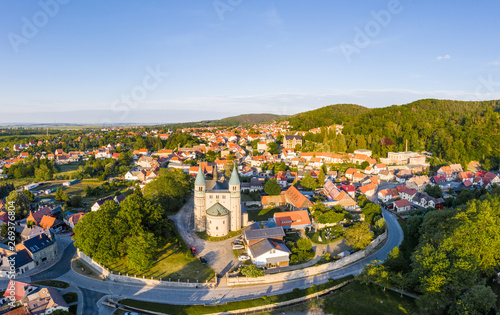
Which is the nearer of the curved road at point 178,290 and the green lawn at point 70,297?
the green lawn at point 70,297

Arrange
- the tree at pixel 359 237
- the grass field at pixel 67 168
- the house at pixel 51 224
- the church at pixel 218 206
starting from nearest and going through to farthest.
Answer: the tree at pixel 359 237 → the church at pixel 218 206 → the house at pixel 51 224 → the grass field at pixel 67 168

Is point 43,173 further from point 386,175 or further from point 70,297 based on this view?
point 386,175

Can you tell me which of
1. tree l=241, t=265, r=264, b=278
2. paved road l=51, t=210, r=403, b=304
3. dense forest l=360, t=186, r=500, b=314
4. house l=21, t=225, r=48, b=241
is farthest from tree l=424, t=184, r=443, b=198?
house l=21, t=225, r=48, b=241

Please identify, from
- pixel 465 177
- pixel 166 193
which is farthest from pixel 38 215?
pixel 465 177

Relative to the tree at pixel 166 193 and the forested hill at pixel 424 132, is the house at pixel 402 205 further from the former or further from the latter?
the forested hill at pixel 424 132

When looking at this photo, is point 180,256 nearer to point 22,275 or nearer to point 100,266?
point 100,266

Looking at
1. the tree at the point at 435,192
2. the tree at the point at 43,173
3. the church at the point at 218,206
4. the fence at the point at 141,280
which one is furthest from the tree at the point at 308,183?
the tree at the point at 43,173

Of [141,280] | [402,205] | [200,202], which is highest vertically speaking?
[200,202]

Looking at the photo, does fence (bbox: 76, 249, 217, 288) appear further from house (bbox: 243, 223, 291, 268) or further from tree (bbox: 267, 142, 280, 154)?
tree (bbox: 267, 142, 280, 154)
